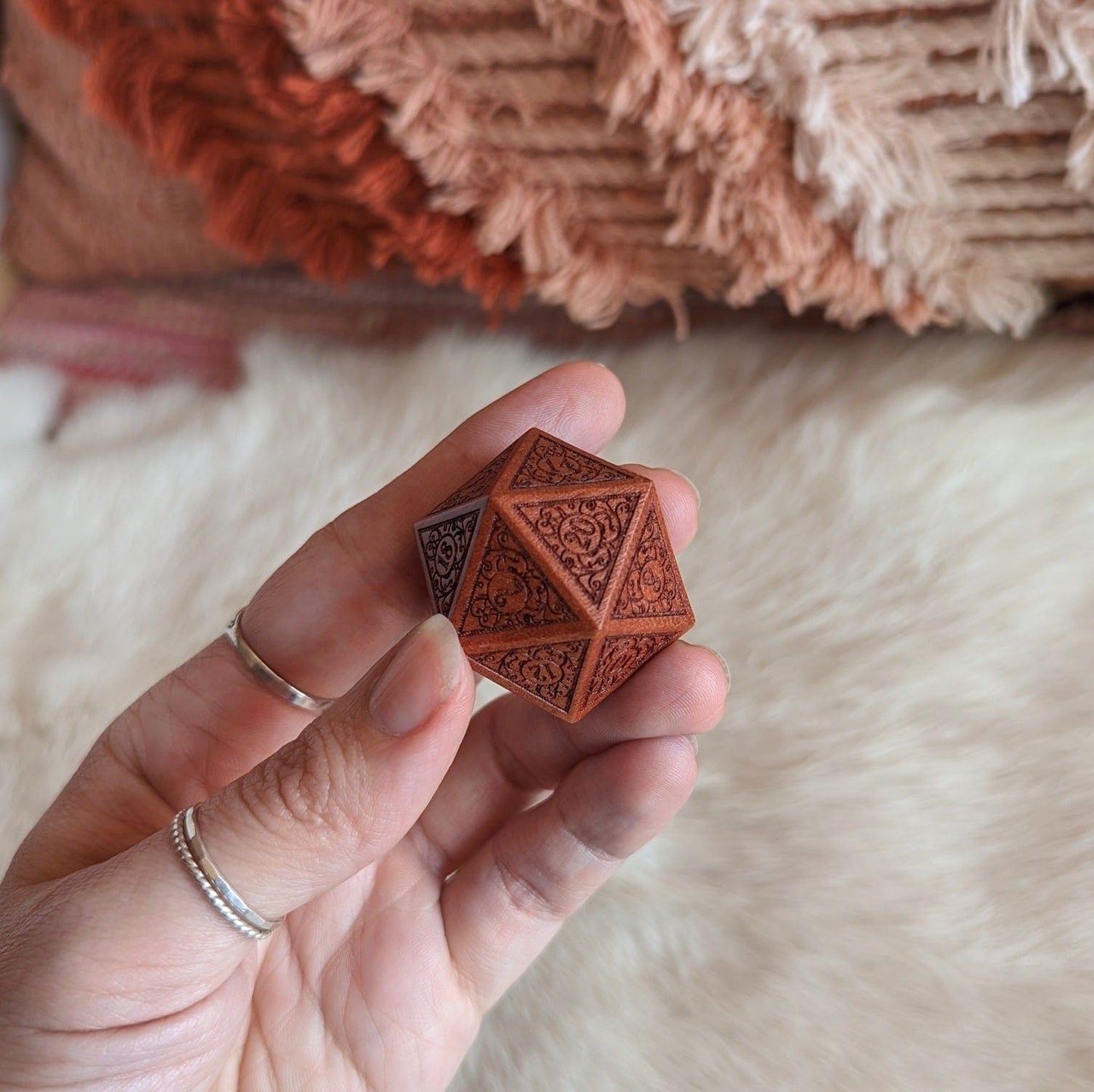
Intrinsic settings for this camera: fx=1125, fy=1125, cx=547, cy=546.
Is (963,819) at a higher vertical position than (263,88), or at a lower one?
lower

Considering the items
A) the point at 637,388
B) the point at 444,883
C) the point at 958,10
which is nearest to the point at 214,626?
the point at 444,883

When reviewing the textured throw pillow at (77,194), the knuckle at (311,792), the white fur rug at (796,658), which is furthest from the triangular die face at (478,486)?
the textured throw pillow at (77,194)

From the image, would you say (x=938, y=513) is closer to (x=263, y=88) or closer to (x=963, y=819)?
(x=963, y=819)

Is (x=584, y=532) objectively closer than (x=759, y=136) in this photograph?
Yes

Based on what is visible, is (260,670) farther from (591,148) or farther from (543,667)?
(591,148)

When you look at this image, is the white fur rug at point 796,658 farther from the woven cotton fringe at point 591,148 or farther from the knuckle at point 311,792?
the knuckle at point 311,792

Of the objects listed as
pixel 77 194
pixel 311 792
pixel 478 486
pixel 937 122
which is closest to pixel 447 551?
pixel 478 486
